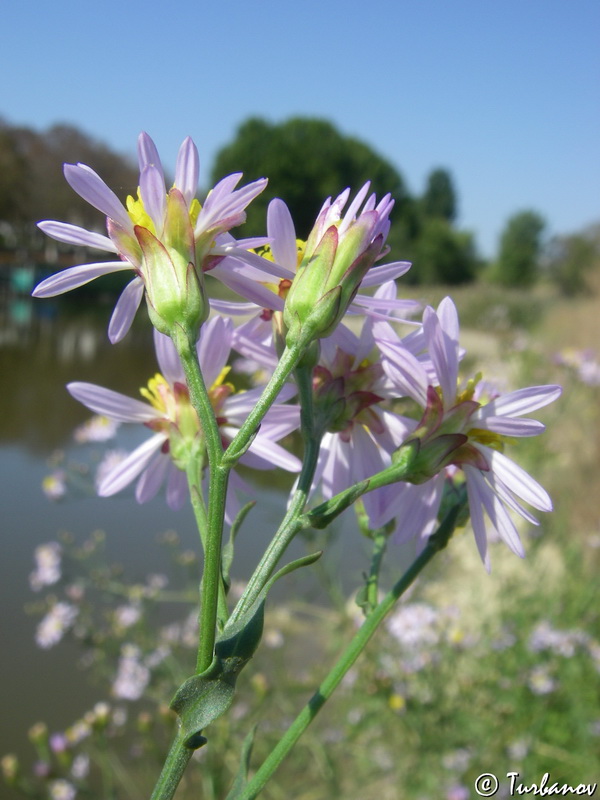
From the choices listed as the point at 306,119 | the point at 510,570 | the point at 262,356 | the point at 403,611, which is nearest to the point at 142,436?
the point at 510,570

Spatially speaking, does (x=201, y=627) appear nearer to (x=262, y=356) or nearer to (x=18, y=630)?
(x=262, y=356)

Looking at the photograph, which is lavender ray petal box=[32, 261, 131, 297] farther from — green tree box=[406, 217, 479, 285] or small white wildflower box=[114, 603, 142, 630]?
green tree box=[406, 217, 479, 285]

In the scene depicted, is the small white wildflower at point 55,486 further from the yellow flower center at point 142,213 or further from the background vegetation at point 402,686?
the yellow flower center at point 142,213

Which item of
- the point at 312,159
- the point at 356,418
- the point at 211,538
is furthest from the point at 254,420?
the point at 312,159

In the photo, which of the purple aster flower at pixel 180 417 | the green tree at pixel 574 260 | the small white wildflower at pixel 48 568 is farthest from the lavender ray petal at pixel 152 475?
the green tree at pixel 574 260

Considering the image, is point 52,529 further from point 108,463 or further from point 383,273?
point 383,273

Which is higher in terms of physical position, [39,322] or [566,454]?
[566,454]
